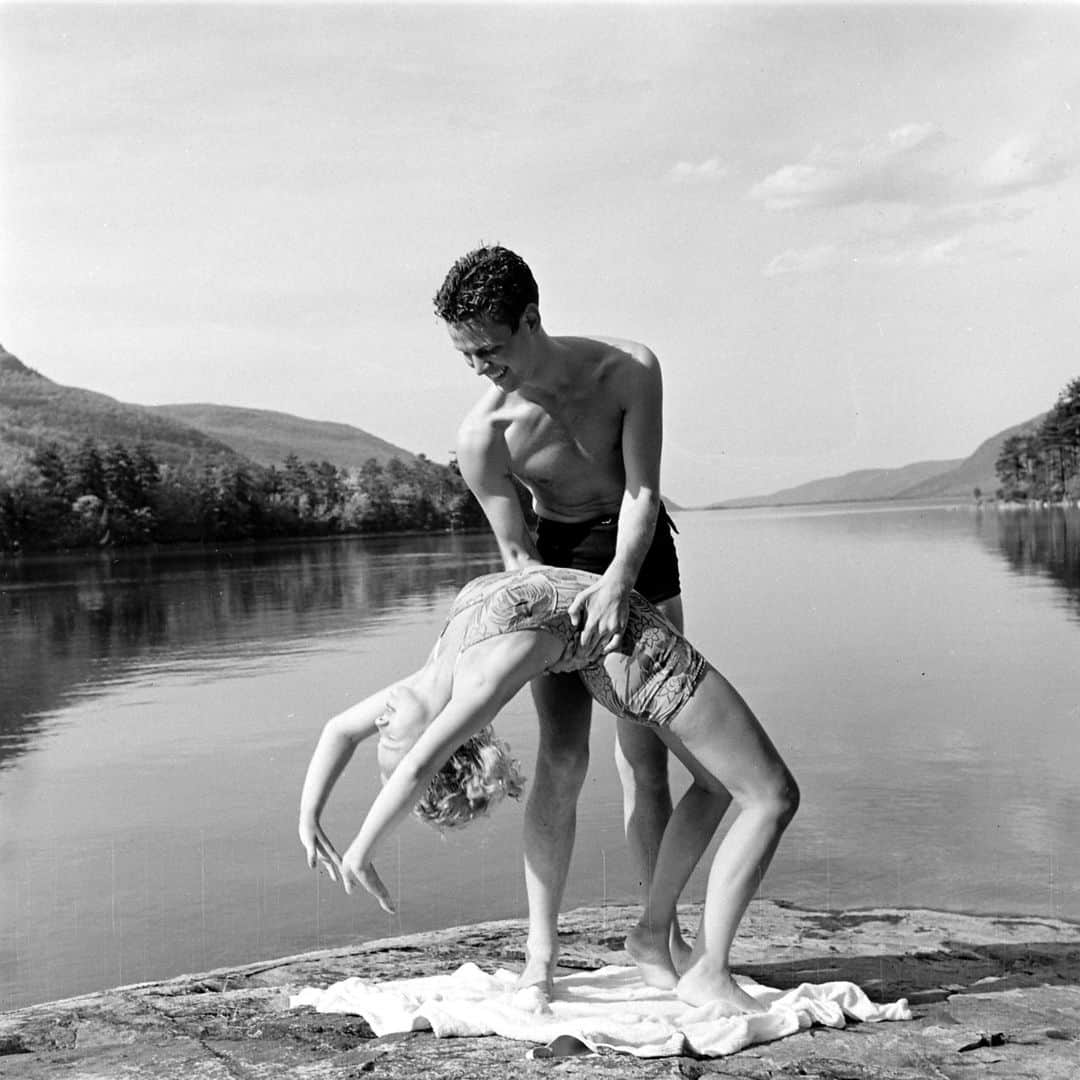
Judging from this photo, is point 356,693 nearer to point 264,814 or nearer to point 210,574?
point 264,814

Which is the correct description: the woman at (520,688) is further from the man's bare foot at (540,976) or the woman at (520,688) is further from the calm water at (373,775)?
the calm water at (373,775)

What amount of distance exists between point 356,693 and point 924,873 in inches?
345

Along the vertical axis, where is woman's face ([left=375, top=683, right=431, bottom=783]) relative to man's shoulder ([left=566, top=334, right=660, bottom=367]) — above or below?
below

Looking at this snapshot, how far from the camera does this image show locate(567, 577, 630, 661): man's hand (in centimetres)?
385

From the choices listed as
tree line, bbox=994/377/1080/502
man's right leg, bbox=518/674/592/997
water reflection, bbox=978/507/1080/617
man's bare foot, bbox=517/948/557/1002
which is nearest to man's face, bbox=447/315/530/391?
man's right leg, bbox=518/674/592/997

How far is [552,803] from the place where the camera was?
419 centimetres

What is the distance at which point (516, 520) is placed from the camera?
4359mm

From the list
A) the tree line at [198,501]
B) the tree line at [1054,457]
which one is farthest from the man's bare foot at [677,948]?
the tree line at [1054,457]

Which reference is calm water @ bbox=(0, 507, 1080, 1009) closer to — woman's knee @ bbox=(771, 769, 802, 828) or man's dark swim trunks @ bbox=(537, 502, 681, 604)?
man's dark swim trunks @ bbox=(537, 502, 681, 604)

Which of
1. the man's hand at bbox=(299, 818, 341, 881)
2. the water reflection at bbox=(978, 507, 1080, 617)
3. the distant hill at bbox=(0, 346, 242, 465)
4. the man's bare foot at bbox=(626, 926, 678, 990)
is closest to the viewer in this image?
the man's hand at bbox=(299, 818, 341, 881)

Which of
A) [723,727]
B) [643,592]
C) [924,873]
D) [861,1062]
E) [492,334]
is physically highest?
[492,334]

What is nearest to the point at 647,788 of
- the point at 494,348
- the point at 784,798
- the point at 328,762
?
the point at 784,798

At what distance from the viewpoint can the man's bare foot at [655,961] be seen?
440 centimetres

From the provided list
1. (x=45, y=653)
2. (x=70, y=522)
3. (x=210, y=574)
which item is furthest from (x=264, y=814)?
(x=70, y=522)
